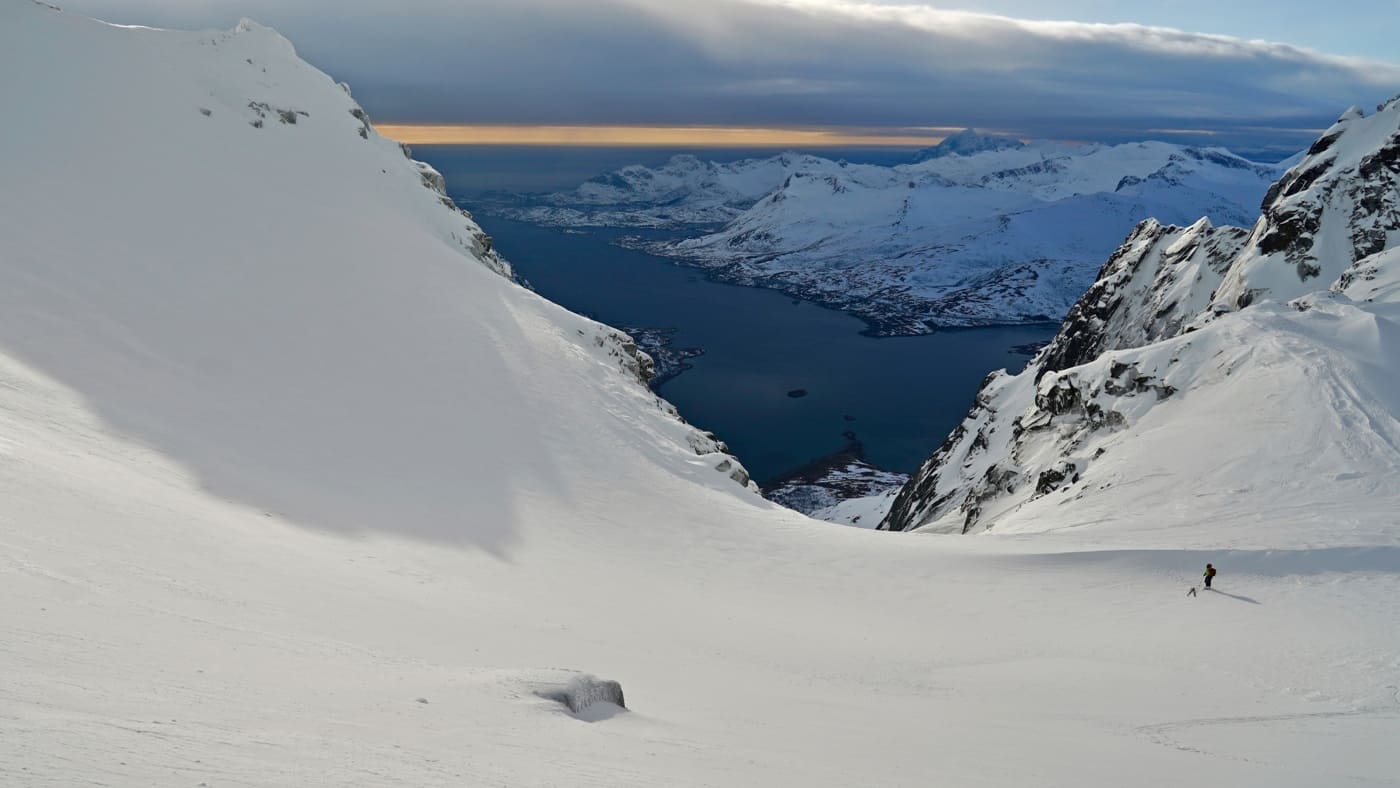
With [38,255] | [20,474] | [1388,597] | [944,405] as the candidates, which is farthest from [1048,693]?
[944,405]

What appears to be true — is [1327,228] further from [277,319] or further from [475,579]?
[277,319]

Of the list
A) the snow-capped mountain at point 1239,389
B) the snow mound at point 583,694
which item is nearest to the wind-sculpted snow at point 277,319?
the snow mound at point 583,694

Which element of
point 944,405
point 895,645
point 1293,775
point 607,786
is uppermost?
point 607,786

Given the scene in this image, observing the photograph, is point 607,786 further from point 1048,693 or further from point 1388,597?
point 1388,597

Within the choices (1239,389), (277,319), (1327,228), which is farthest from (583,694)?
(1327,228)

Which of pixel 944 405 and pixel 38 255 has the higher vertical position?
pixel 38 255

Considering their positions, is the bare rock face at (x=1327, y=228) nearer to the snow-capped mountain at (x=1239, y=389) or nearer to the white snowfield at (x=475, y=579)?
the snow-capped mountain at (x=1239, y=389)

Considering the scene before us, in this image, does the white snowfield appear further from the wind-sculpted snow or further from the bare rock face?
the bare rock face
